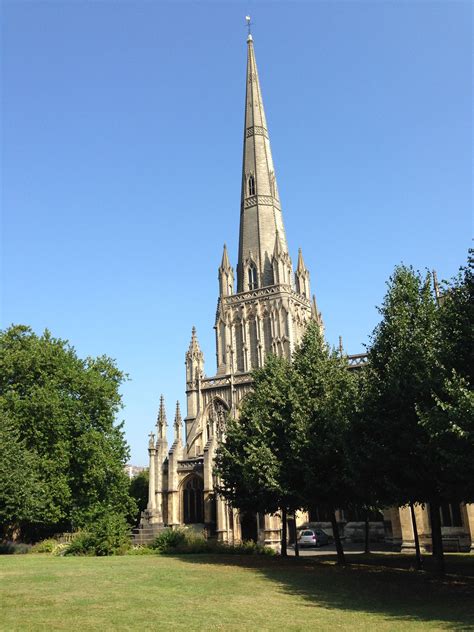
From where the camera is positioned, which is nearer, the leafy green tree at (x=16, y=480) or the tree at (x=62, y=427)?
the leafy green tree at (x=16, y=480)

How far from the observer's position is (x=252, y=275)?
227 ft

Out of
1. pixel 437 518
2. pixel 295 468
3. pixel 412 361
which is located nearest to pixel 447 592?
pixel 437 518

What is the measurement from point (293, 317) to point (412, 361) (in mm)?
46898

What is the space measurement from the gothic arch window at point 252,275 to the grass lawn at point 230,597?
4690 centimetres

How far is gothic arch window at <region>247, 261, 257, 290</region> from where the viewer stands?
2702 inches

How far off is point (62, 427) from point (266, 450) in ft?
52.6

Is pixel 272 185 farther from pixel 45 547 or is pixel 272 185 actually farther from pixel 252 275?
pixel 45 547

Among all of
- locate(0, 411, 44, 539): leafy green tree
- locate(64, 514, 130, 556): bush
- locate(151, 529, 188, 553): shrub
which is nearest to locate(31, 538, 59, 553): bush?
locate(0, 411, 44, 539): leafy green tree

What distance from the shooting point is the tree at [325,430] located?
22.9m

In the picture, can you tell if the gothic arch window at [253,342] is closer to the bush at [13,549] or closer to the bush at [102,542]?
the bush at [13,549]

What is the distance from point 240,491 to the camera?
28859mm

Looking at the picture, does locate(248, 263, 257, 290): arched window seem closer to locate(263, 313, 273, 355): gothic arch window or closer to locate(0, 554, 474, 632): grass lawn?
locate(263, 313, 273, 355): gothic arch window

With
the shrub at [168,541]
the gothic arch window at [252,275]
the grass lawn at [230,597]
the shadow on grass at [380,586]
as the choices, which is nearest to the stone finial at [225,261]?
the gothic arch window at [252,275]

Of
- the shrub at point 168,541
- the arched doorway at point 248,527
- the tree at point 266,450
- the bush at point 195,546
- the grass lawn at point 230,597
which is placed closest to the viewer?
the grass lawn at point 230,597
